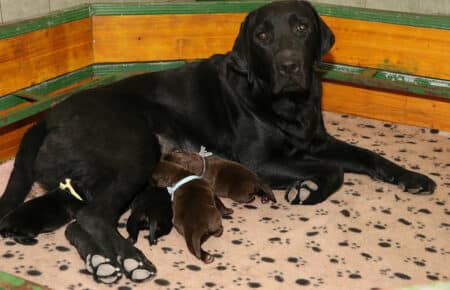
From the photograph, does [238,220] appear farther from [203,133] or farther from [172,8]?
[172,8]

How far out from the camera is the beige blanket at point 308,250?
2.67m

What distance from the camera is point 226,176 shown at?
3127 mm

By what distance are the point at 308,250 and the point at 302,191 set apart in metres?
0.44

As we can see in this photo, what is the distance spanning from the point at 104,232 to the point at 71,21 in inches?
67.4

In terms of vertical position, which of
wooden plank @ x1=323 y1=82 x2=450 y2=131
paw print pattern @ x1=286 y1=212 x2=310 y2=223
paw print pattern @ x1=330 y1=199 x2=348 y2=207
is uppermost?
wooden plank @ x1=323 y1=82 x2=450 y2=131

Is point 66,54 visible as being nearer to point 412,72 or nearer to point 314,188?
point 314,188

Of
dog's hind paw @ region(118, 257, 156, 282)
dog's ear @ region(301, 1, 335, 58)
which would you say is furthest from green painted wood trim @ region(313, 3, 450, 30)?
dog's hind paw @ region(118, 257, 156, 282)

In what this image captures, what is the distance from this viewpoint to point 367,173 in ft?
11.6

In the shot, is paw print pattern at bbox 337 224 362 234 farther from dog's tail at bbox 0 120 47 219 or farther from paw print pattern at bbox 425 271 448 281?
dog's tail at bbox 0 120 47 219

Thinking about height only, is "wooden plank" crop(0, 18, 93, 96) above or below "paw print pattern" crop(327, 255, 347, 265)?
above

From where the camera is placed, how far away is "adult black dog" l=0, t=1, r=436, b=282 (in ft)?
9.55

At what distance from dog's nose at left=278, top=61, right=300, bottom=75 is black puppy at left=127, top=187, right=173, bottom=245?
79 cm

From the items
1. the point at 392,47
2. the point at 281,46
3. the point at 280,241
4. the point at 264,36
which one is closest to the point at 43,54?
the point at 264,36

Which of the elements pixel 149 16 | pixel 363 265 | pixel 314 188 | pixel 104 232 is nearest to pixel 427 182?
pixel 314 188
